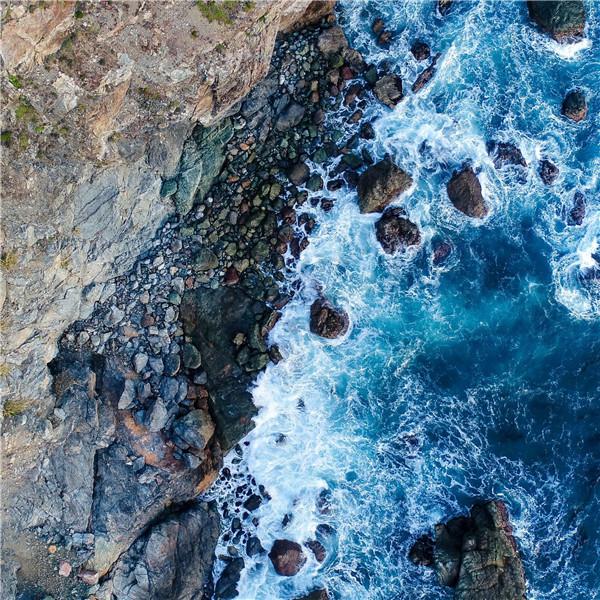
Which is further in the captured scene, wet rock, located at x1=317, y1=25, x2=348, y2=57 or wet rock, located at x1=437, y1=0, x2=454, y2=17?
wet rock, located at x1=437, y1=0, x2=454, y2=17

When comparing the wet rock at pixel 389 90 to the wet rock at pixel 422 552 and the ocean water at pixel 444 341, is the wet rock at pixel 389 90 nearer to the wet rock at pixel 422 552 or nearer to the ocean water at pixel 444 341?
the ocean water at pixel 444 341

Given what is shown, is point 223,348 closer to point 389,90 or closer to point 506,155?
point 389,90

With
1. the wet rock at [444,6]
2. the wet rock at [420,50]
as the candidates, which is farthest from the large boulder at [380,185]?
the wet rock at [444,6]

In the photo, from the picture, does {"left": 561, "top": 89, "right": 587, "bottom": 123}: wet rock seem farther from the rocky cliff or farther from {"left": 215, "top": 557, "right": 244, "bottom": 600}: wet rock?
{"left": 215, "top": 557, "right": 244, "bottom": 600}: wet rock

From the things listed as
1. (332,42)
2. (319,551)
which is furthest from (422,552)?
(332,42)

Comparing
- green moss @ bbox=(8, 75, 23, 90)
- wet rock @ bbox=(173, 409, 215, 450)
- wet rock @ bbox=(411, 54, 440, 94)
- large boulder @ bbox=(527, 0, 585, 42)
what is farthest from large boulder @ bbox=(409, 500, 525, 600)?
green moss @ bbox=(8, 75, 23, 90)

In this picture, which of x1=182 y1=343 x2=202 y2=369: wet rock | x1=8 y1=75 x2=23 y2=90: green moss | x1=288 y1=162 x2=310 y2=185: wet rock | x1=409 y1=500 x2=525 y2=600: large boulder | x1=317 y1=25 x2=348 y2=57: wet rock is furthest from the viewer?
x1=317 y1=25 x2=348 y2=57: wet rock
